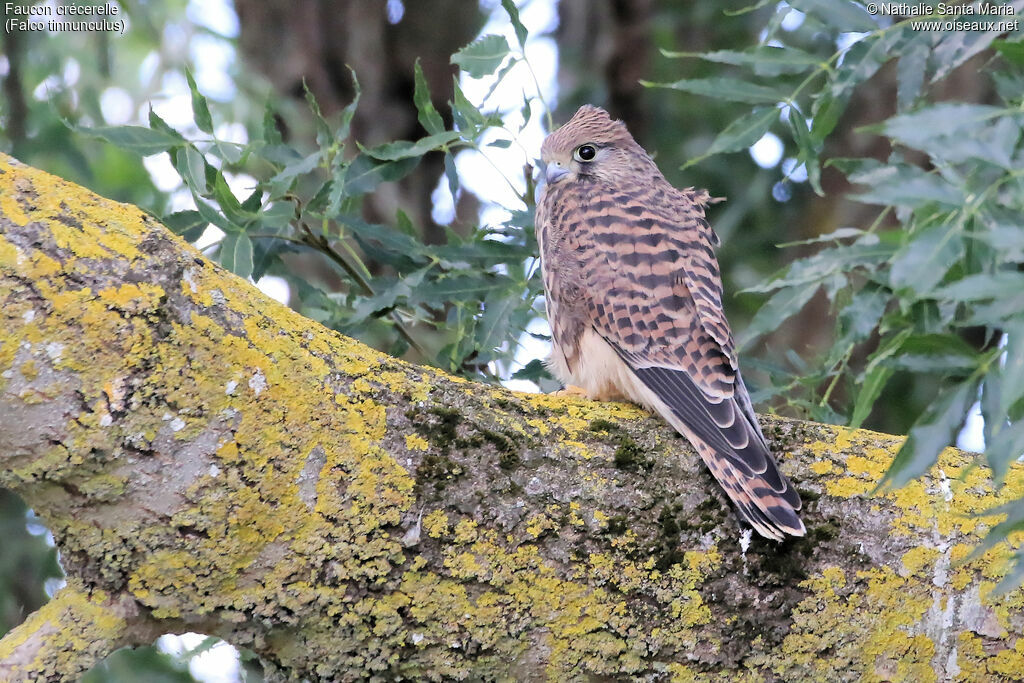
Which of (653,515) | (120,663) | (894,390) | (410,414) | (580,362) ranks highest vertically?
(410,414)

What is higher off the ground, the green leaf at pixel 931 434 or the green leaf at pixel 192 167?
the green leaf at pixel 931 434

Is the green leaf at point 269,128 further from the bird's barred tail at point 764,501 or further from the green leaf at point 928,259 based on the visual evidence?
the green leaf at point 928,259

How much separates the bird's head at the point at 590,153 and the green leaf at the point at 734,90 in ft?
3.13

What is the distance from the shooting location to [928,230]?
1597 millimetres

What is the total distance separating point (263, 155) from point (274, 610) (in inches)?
52.6

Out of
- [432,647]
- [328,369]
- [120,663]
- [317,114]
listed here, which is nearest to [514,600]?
[432,647]

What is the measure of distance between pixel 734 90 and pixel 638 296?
64cm

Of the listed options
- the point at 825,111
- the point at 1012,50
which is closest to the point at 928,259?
the point at 1012,50

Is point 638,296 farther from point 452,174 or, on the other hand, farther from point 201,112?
point 201,112

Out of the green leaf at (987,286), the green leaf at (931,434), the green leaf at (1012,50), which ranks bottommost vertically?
the green leaf at (931,434)

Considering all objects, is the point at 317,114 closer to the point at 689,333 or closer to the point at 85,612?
the point at 689,333

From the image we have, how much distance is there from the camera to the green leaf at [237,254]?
2572mm

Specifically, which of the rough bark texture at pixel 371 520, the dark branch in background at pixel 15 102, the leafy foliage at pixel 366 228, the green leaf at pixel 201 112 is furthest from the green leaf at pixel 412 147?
the dark branch in background at pixel 15 102

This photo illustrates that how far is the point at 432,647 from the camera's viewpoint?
75.0 inches
